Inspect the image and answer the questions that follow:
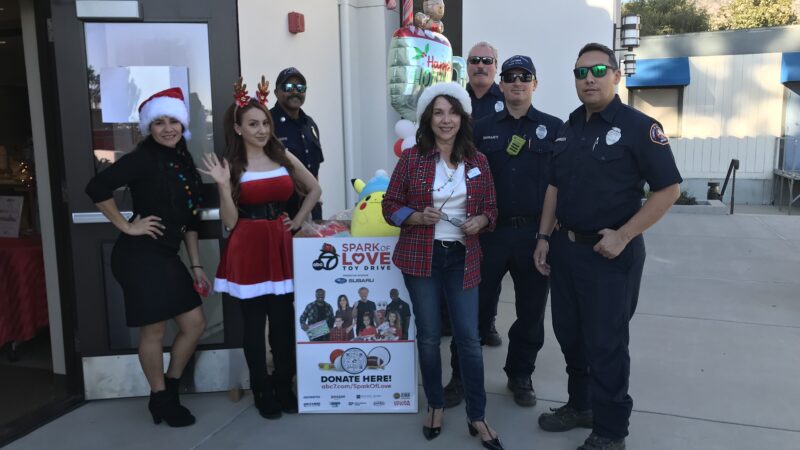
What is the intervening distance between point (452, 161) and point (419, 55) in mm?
2142

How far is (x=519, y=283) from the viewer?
11.5ft

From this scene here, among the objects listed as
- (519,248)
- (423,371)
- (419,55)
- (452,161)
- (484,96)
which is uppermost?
(419,55)

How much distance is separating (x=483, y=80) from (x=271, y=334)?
2002 mm

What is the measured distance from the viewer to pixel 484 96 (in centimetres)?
398

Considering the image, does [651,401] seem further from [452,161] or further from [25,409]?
[25,409]

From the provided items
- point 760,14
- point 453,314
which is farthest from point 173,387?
point 760,14

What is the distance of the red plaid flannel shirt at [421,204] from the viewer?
2.98m

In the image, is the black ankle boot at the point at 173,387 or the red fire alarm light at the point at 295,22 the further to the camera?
the red fire alarm light at the point at 295,22

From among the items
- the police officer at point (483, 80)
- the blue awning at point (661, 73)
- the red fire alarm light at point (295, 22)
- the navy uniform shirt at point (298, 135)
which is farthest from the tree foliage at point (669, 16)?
the navy uniform shirt at point (298, 135)

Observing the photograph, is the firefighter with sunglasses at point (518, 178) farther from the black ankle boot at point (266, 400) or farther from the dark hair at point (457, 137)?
the black ankle boot at point (266, 400)

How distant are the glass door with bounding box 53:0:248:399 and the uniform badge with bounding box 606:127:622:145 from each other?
206cm

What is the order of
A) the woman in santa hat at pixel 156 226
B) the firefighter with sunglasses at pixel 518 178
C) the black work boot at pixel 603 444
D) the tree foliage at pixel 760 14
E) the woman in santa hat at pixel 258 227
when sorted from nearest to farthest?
the black work boot at pixel 603 444 → the woman in santa hat at pixel 156 226 → the woman in santa hat at pixel 258 227 → the firefighter with sunglasses at pixel 518 178 → the tree foliage at pixel 760 14

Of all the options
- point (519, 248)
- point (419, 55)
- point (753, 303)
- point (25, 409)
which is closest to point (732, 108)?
point (753, 303)

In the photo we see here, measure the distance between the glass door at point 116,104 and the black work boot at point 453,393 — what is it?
5.28ft
